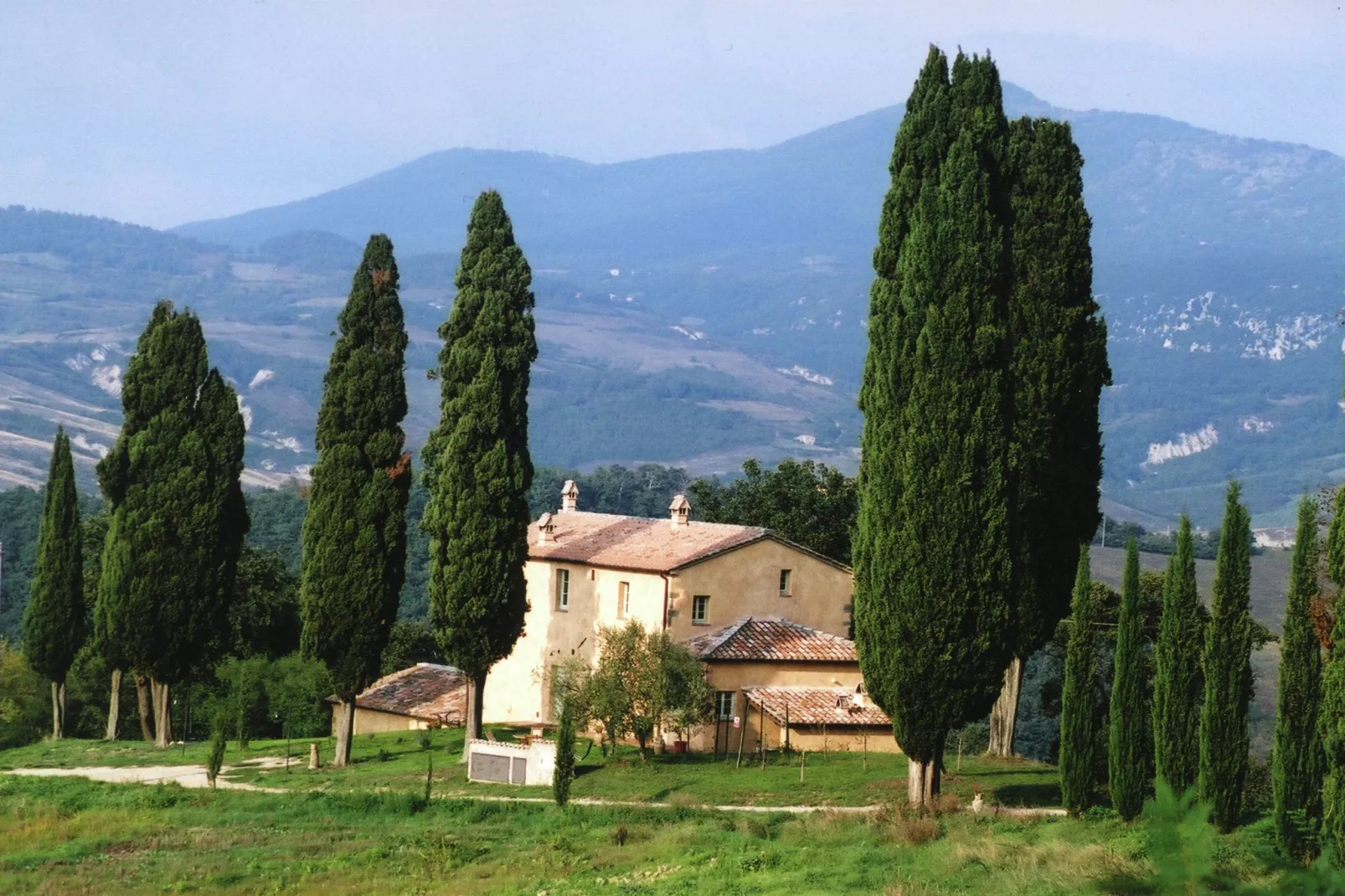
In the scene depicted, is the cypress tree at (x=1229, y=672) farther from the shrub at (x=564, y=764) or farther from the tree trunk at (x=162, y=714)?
the tree trunk at (x=162, y=714)

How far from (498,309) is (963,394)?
576 inches

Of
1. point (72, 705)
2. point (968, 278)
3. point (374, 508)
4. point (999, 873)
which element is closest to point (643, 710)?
point (374, 508)

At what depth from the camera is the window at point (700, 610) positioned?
46094mm

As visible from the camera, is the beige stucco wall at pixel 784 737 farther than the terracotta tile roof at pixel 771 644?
No

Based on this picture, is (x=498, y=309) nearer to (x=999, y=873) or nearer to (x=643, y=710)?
(x=643, y=710)

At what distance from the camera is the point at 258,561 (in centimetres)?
6494

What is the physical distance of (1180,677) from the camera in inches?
1053

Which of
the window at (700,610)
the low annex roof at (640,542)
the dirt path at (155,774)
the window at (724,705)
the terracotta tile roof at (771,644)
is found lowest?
the dirt path at (155,774)

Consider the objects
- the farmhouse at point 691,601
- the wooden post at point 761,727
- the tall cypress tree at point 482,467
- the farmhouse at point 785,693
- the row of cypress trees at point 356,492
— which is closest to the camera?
the tall cypress tree at point 482,467

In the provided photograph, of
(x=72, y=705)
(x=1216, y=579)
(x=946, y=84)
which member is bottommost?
(x=72, y=705)

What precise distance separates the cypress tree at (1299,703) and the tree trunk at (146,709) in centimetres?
3272

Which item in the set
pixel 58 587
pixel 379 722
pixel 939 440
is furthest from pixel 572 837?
pixel 58 587

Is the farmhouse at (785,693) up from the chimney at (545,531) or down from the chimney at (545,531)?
down

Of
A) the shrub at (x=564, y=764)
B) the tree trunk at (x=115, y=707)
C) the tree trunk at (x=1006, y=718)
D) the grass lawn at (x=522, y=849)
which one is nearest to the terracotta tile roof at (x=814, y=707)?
the tree trunk at (x=1006, y=718)
